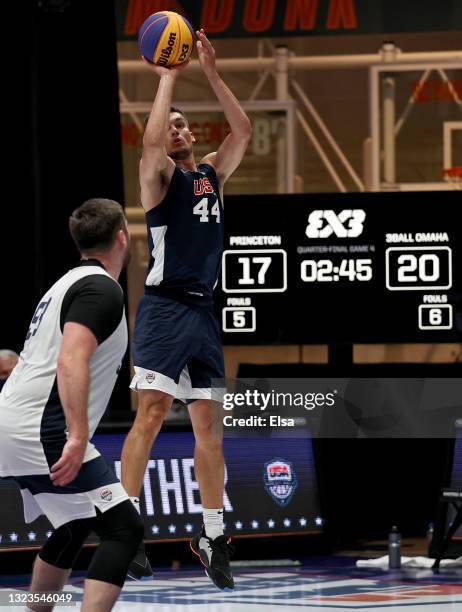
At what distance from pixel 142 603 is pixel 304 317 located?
3463 millimetres

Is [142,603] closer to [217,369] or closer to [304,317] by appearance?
[217,369]

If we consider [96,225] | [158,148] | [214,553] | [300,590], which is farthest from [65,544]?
[300,590]

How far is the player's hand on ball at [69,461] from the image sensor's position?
14.5 ft

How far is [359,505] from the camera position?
973cm

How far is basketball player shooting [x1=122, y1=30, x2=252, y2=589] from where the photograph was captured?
5.99m

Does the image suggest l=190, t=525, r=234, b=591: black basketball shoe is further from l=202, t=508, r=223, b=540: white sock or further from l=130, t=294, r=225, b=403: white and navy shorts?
l=130, t=294, r=225, b=403: white and navy shorts

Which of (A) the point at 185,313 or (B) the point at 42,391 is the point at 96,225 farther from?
(A) the point at 185,313

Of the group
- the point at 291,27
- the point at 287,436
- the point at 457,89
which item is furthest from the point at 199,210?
the point at 457,89

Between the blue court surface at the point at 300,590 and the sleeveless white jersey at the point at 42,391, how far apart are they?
7.26 feet

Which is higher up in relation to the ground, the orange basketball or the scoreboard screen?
the orange basketball

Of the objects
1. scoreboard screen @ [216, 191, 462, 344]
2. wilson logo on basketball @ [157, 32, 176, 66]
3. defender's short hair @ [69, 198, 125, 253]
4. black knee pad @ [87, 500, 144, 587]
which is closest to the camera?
black knee pad @ [87, 500, 144, 587]

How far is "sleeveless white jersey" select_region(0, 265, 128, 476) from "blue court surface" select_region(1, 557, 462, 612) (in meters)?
2.21

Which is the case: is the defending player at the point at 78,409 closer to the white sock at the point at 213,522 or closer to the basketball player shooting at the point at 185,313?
the basketball player shooting at the point at 185,313

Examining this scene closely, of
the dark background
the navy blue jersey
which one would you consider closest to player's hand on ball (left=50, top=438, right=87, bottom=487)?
the navy blue jersey
